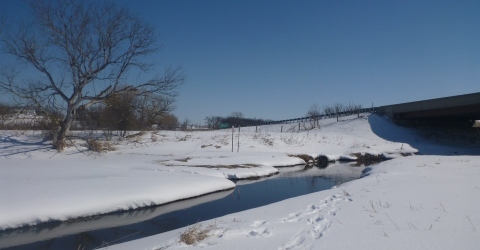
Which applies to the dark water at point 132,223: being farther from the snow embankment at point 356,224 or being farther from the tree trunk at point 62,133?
the tree trunk at point 62,133

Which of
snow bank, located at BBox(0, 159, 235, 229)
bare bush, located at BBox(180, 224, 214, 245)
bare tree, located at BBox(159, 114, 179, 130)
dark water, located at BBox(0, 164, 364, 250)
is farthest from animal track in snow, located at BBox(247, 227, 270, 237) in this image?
bare tree, located at BBox(159, 114, 179, 130)

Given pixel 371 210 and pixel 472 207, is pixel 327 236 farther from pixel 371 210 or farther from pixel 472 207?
pixel 472 207

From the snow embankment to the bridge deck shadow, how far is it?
27.3m

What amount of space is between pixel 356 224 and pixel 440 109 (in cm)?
3481

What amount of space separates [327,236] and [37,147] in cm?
1950

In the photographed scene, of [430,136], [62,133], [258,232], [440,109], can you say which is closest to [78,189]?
[258,232]

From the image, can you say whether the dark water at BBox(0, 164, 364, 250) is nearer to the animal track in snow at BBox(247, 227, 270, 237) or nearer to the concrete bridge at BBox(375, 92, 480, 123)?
the animal track in snow at BBox(247, 227, 270, 237)

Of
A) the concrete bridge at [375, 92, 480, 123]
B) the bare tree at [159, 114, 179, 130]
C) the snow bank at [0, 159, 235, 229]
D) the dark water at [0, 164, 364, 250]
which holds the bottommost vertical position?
the dark water at [0, 164, 364, 250]

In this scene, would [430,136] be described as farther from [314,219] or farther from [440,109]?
[314,219]

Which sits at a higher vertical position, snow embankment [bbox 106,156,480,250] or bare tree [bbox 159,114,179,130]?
bare tree [bbox 159,114,179,130]

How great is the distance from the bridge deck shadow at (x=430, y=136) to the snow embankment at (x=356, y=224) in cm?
2729

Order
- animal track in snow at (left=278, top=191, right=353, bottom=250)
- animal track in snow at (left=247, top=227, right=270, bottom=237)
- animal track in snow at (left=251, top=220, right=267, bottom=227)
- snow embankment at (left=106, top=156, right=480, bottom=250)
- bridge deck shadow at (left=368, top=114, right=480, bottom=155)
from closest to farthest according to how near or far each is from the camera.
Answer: snow embankment at (left=106, top=156, right=480, bottom=250), animal track in snow at (left=278, top=191, right=353, bottom=250), animal track in snow at (left=247, top=227, right=270, bottom=237), animal track in snow at (left=251, top=220, right=267, bottom=227), bridge deck shadow at (left=368, top=114, right=480, bottom=155)

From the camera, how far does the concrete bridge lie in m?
31.4

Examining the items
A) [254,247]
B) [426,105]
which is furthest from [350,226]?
[426,105]
